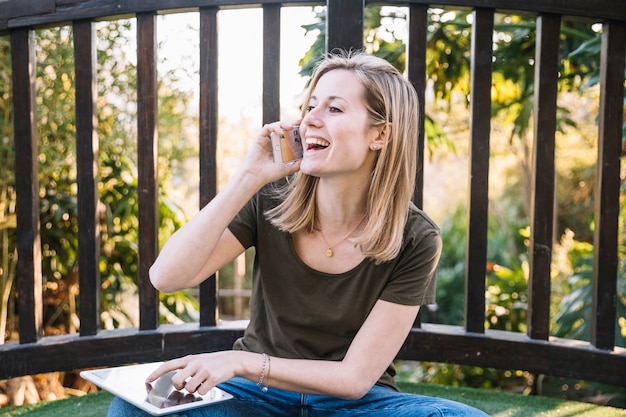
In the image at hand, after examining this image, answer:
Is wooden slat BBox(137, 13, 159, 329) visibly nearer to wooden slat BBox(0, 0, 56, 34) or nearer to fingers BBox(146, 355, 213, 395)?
wooden slat BBox(0, 0, 56, 34)

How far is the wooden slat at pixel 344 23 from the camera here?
2.08 meters

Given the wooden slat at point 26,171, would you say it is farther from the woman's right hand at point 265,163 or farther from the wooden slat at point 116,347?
the woman's right hand at point 265,163

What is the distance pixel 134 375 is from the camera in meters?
1.64

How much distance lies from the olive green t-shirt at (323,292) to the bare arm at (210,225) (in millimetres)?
122

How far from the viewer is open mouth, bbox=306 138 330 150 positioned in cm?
171

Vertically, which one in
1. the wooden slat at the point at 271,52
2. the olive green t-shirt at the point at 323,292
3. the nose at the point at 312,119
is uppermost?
the wooden slat at the point at 271,52

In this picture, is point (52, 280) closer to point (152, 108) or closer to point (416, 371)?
point (152, 108)

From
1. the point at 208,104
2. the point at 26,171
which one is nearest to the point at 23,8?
the point at 26,171

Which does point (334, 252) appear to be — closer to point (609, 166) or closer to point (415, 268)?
point (415, 268)

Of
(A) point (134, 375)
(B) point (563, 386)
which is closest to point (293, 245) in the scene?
(A) point (134, 375)


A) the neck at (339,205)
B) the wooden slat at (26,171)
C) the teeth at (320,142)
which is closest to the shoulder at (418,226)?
the neck at (339,205)

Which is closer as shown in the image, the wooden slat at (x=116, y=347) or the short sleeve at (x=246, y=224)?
the short sleeve at (x=246, y=224)

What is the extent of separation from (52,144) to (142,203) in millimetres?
1222

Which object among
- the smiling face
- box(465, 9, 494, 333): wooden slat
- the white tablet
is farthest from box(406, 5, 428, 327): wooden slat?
the white tablet
